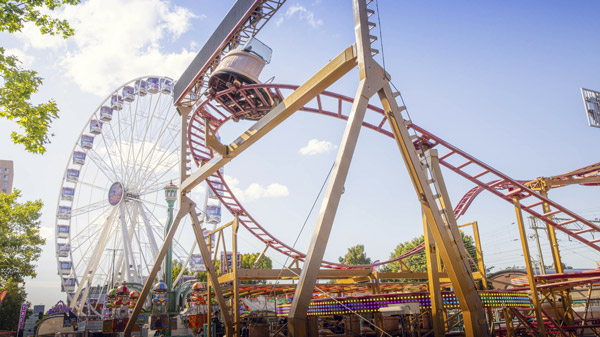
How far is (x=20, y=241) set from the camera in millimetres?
25906

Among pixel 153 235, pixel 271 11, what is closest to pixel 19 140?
pixel 271 11

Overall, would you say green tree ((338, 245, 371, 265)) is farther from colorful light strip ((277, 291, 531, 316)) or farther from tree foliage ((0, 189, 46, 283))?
colorful light strip ((277, 291, 531, 316))

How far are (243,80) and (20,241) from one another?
23820 millimetres

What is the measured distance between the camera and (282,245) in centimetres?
1756

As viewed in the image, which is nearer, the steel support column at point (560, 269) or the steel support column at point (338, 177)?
the steel support column at point (338, 177)

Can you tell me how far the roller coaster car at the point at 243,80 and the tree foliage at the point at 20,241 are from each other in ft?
66.4

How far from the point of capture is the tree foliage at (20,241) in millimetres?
24609

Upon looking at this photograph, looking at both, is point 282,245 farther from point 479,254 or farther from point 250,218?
point 479,254

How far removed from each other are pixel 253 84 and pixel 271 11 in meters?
1.67

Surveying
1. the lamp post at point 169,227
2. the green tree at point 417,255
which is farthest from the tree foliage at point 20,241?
the green tree at point 417,255

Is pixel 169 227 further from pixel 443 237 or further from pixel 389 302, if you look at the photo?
pixel 443 237

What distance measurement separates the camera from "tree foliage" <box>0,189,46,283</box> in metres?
24.6

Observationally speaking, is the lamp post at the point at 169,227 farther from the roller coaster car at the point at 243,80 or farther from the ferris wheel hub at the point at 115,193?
the roller coaster car at the point at 243,80

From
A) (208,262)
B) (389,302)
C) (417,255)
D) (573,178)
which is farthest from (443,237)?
(417,255)
